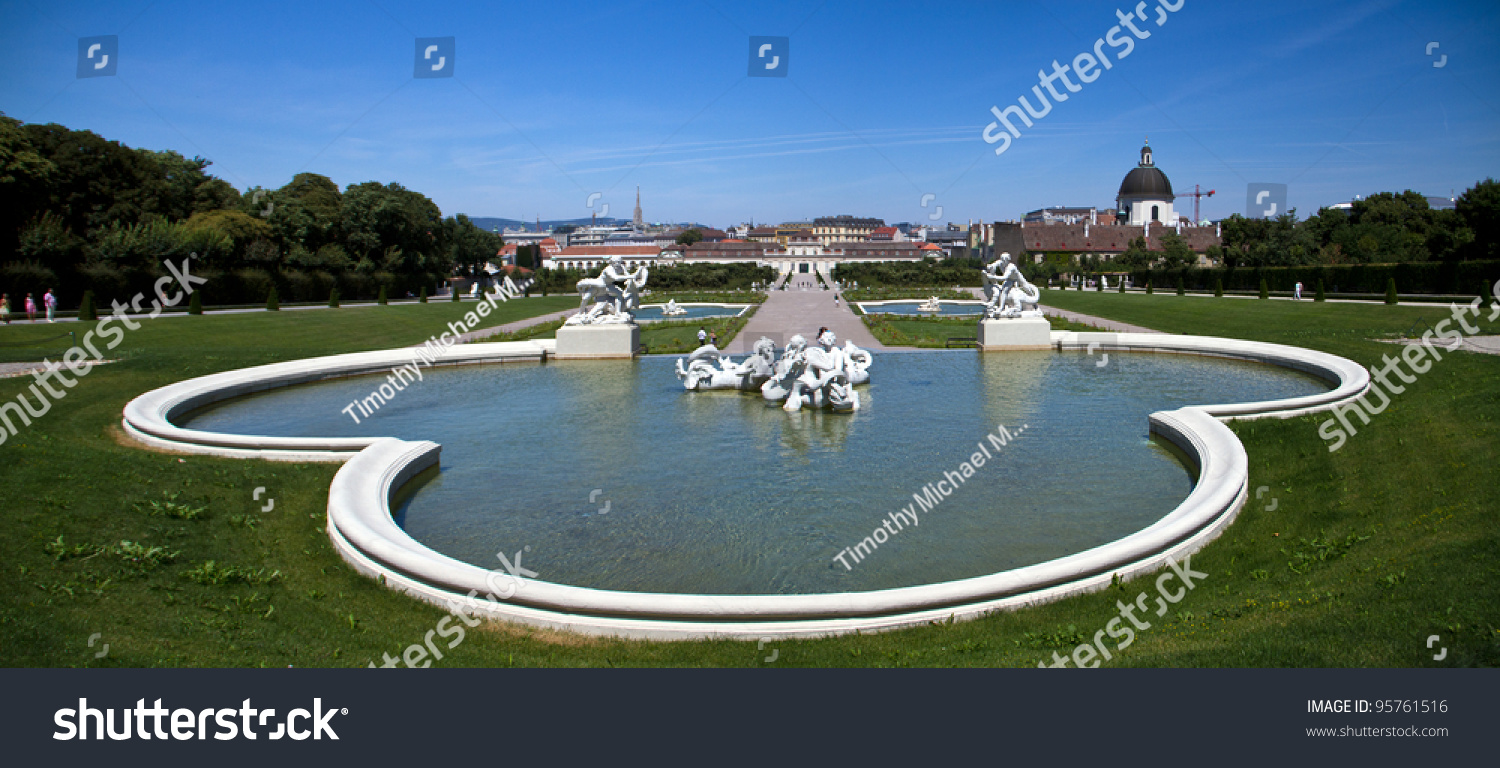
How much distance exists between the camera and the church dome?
137500 mm

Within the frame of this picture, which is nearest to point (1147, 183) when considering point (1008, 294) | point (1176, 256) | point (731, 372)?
point (1176, 256)

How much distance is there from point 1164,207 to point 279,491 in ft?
490

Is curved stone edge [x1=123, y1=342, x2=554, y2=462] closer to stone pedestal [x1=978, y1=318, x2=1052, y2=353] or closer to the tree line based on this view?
stone pedestal [x1=978, y1=318, x2=1052, y2=353]

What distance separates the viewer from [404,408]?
16.0m

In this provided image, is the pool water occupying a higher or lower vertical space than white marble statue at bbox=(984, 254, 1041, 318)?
lower

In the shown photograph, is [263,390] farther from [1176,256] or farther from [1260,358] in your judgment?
[1176,256]

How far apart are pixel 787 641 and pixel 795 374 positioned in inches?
389

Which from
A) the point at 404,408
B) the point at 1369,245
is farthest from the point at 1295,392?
the point at 1369,245

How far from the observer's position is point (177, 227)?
4509cm

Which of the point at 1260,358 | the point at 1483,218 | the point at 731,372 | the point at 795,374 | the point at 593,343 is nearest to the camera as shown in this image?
the point at 795,374

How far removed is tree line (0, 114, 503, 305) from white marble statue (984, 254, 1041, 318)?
133 feet

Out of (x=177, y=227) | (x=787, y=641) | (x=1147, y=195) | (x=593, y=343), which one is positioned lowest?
(x=787, y=641)

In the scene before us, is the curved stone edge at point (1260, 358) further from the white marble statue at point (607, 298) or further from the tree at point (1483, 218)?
the tree at point (1483, 218)

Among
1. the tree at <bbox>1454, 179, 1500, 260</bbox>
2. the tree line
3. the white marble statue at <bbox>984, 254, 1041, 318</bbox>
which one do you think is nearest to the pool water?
the white marble statue at <bbox>984, 254, 1041, 318</bbox>
